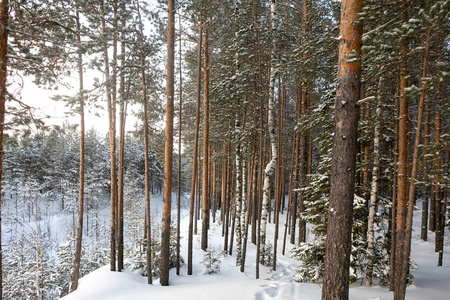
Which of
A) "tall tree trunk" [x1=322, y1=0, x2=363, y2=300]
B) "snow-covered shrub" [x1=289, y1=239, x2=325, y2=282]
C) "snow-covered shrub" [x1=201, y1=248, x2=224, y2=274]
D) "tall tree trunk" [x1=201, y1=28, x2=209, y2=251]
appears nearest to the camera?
"tall tree trunk" [x1=322, y1=0, x2=363, y2=300]

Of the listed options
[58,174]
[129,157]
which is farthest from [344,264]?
[58,174]

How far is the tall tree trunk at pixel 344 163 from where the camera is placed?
11.4ft

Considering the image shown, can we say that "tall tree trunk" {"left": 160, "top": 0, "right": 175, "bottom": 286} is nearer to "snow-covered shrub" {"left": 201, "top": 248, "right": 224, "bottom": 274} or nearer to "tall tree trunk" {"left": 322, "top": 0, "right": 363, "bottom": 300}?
"snow-covered shrub" {"left": 201, "top": 248, "right": 224, "bottom": 274}

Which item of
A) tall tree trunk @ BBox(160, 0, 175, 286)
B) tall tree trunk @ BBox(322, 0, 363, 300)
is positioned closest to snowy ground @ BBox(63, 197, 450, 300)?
tall tree trunk @ BBox(160, 0, 175, 286)

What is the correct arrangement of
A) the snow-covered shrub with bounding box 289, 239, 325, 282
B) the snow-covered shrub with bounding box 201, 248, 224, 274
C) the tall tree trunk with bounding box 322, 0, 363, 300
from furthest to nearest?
the snow-covered shrub with bounding box 201, 248, 224, 274 → the snow-covered shrub with bounding box 289, 239, 325, 282 → the tall tree trunk with bounding box 322, 0, 363, 300

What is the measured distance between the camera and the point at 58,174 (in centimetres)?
3438

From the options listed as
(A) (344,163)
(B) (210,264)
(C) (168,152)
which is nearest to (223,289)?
(B) (210,264)

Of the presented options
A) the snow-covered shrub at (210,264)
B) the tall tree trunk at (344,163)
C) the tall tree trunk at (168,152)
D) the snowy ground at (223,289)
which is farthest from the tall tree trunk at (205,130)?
the tall tree trunk at (344,163)

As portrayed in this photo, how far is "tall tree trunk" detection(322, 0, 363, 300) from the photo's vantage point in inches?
137

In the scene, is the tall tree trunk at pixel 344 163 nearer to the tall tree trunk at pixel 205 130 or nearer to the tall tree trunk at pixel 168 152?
the tall tree trunk at pixel 168 152

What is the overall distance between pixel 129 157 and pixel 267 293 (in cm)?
3446

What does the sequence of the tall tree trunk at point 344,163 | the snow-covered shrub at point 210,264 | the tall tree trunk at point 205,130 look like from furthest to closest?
the tall tree trunk at point 205,130 → the snow-covered shrub at point 210,264 → the tall tree trunk at point 344,163

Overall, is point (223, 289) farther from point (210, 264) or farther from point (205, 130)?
point (205, 130)

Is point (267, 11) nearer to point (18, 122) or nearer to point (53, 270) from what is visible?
point (18, 122)
